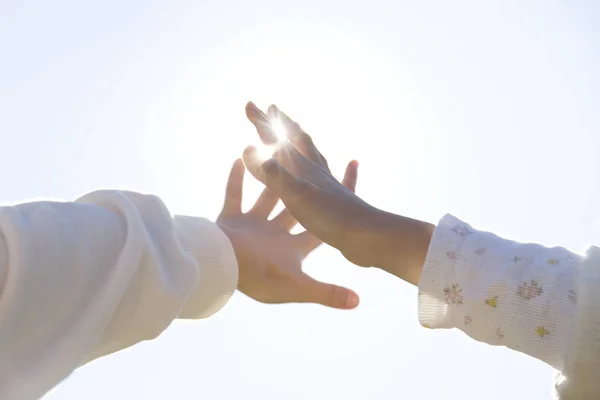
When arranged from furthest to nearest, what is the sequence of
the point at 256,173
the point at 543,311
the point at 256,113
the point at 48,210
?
the point at 256,113, the point at 256,173, the point at 543,311, the point at 48,210

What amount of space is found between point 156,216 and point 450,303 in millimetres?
614

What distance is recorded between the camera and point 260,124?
187 centimetres

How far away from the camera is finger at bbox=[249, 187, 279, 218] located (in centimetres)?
177

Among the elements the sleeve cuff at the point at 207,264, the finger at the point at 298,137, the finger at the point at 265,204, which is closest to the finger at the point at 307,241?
the finger at the point at 265,204

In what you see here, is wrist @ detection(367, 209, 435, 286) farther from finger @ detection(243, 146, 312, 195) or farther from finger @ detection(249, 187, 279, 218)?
finger @ detection(249, 187, 279, 218)

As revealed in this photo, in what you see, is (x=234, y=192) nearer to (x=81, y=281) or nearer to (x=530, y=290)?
(x=81, y=281)

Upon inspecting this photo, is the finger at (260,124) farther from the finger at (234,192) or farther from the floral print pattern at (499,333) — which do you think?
the floral print pattern at (499,333)

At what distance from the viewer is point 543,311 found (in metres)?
1.15

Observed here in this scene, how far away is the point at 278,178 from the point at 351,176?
1.20ft

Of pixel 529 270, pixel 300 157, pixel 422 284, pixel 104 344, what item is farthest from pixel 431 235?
pixel 104 344

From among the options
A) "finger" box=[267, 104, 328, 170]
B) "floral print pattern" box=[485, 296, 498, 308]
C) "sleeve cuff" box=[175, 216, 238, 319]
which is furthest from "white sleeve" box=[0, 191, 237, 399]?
"finger" box=[267, 104, 328, 170]

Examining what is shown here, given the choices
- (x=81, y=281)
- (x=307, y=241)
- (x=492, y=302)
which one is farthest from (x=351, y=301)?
(x=81, y=281)

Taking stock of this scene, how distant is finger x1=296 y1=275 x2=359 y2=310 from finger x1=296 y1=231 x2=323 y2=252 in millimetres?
148

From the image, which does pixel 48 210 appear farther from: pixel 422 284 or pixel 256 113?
pixel 256 113
